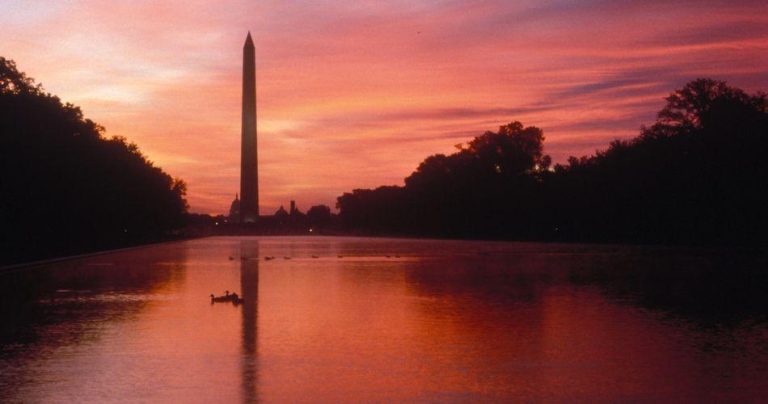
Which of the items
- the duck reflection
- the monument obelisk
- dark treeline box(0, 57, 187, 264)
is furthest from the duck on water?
the monument obelisk

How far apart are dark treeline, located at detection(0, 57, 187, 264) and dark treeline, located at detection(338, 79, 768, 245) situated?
3980 centimetres

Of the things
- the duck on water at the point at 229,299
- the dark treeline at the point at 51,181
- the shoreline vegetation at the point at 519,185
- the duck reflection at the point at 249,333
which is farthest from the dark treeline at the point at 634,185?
the duck on water at the point at 229,299

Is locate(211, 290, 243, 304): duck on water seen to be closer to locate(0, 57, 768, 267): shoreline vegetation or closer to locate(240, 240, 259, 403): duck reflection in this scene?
locate(240, 240, 259, 403): duck reflection

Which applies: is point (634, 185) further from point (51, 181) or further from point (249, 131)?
point (249, 131)

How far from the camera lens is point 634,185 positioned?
2872 inches

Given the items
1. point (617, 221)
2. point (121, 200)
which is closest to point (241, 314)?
point (121, 200)

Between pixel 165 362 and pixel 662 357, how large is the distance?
598cm

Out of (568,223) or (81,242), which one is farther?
(568,223)

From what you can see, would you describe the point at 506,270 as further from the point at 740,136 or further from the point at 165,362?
the point at 740,136

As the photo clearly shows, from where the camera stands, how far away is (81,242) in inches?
2398

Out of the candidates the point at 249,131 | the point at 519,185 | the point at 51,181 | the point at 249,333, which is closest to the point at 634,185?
the point at 519,185

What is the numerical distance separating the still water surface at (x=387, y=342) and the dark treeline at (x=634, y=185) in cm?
4018

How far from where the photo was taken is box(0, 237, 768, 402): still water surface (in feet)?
30.9

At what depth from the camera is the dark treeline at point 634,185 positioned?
62.8 metres
